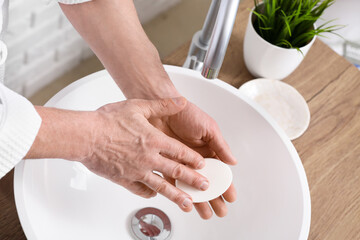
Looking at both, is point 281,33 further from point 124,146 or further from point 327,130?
point 124,146

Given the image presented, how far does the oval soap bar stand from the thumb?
11cm

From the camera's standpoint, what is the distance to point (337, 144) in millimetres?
856

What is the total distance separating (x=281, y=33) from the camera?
2.71 feet

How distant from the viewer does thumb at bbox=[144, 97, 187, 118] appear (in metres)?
0.65

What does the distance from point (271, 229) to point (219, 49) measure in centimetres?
33

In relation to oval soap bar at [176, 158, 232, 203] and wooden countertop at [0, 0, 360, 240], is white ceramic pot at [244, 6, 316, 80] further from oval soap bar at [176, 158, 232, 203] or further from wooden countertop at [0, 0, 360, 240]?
oval soap bar at [176, 158, 232, 203]

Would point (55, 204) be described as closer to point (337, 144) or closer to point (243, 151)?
point (243, 151)

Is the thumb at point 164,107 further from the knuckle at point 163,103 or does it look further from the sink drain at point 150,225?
the sink drain at point 150,225

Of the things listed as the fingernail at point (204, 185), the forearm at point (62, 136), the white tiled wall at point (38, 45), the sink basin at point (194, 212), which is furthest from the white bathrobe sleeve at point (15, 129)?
the white tiled wall at point (38, 45)

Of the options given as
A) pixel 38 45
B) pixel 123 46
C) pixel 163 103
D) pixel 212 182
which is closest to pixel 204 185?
pixel 212 182

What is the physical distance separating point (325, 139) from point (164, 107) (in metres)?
0.36

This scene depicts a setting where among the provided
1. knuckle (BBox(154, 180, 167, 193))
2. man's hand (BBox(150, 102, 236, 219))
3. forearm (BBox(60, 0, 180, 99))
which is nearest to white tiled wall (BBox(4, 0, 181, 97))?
forearm (BBox(60, 0, 180, 99))

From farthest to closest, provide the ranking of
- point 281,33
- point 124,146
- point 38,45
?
point 38,45, point 281,33, point 124,146

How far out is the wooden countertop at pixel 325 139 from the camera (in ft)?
2.50
